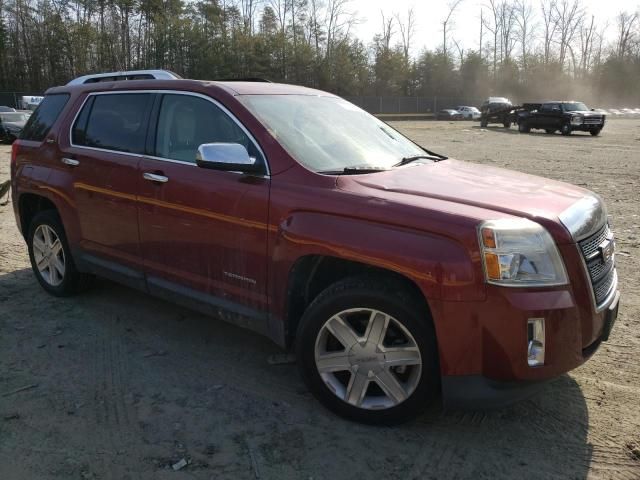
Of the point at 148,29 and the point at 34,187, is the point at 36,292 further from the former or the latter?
the point at 148,29

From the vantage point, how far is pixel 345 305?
117 inches

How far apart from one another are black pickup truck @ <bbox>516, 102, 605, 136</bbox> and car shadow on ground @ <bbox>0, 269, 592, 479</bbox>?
96.9ft

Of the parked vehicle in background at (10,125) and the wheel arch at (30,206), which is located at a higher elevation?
the parked vehicle in background at (10,125)

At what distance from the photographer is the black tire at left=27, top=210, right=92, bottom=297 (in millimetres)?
4840

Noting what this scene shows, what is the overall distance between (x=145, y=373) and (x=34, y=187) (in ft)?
7.53

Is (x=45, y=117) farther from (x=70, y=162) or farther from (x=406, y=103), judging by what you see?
(x=406, y=103)

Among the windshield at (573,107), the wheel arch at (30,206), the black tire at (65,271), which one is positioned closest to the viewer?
the black tire at (65,271)

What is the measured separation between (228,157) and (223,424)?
1500mm

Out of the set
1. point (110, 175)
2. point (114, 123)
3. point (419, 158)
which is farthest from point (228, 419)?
point (114, 123)

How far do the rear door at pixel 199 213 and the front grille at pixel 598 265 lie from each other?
1727 millimetres

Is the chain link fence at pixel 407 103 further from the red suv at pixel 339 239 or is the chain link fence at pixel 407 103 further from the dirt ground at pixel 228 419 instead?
the dirt ground at pixel 228 419

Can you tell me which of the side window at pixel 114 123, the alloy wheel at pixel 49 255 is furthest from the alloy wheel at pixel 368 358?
the alloy wheel at pixel 49 255

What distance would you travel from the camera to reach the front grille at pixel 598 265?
Result: 2.82 meters

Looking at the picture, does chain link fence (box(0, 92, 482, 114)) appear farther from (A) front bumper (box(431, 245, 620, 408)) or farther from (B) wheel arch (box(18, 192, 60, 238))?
(A) front bumper (box(431, 245, 620, 408))
